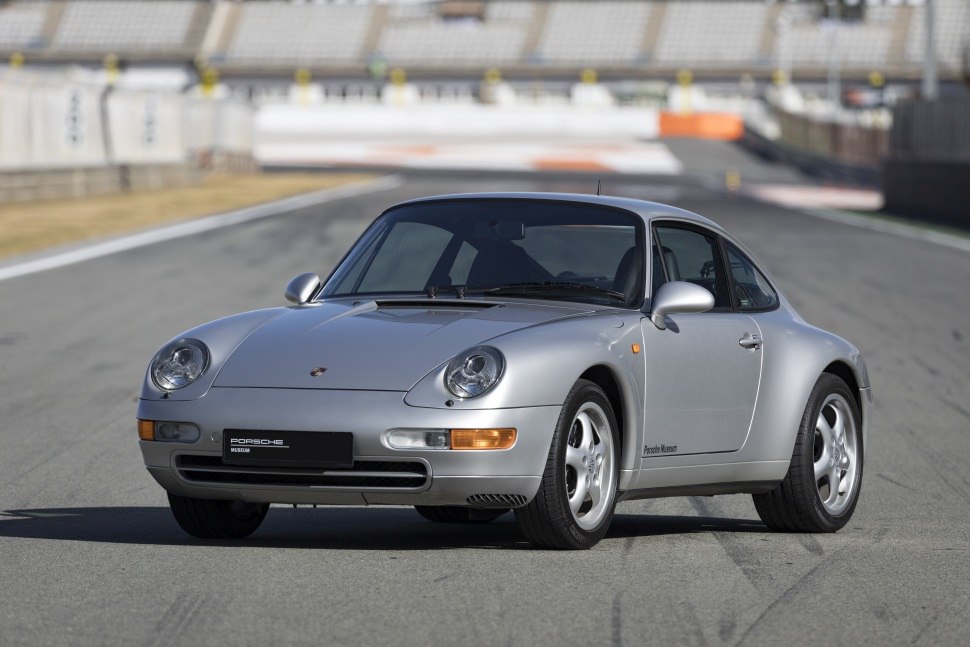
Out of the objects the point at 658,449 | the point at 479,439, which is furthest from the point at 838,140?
the point at 479,439

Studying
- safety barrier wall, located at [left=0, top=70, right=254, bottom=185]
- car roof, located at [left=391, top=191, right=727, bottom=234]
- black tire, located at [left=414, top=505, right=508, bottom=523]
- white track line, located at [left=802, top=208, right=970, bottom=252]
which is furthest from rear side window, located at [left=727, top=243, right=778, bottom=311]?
safety barrier wall, located at [left=0, top=70, right=254, bottom=185]

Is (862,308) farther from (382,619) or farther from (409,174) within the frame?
(409,174)

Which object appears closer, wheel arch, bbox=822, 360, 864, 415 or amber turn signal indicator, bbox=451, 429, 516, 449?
amber turn signal indicator, bbox=451, 429, 516, 449

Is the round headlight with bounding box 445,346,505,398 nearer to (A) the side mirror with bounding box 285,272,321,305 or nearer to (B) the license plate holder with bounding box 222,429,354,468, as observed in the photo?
(B) the license plate holder with bounding box 222,429,354,468

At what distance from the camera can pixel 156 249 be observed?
79.5ft

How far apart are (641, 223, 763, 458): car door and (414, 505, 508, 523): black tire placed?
88 cm

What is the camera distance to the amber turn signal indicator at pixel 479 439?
5855mm

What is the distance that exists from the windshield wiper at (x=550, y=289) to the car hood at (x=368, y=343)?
0.16 meters

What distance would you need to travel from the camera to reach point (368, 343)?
6.20m

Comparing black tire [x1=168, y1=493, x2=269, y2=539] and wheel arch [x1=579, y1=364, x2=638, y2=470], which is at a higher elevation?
wheel arch [x1=579, y1=364, x2=638, y2=470]

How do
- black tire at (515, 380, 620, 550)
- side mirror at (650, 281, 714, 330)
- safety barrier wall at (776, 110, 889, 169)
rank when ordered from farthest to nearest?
safety barrier wall at (776, 110, 889, 169), side mirror at (650, 281, 714, 330), black tire at (515, 380, 620, 550)

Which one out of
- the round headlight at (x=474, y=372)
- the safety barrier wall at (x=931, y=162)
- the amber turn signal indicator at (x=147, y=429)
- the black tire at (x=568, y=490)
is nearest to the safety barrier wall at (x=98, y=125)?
the safety barrier wall at (x=931, y=162)

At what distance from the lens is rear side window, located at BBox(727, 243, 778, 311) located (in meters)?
7.47

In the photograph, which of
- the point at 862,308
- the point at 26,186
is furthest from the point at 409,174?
the point at 862,308
